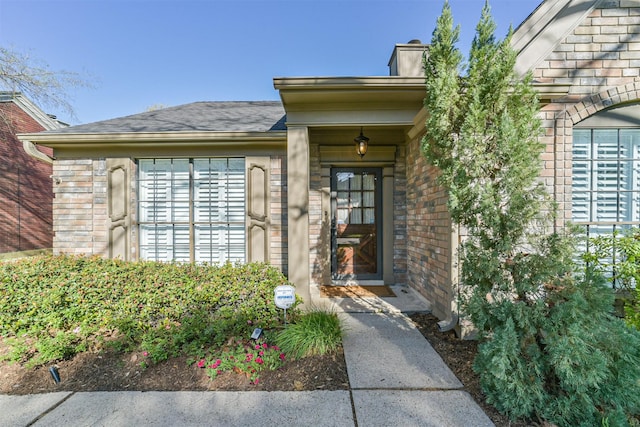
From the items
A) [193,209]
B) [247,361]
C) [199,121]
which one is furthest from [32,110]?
[247,361]

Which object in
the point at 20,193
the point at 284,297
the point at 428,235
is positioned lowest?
the point at 284,297

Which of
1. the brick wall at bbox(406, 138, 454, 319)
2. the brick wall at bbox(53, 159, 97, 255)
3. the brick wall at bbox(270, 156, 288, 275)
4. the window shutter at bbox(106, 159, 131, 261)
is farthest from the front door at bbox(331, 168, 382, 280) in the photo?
the brick wall at bbox(53, 159, 97, 255)

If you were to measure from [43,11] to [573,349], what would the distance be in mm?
11218

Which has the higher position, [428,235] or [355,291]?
[428,235]

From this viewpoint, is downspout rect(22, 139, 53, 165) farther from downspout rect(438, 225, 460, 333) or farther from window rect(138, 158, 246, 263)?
downspout rect(438, 225, 460, 333)

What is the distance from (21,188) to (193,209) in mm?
9982

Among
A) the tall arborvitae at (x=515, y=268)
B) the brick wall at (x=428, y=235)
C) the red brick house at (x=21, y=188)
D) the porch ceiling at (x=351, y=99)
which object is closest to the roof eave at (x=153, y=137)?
the porch ceiling at (x=351, y=99)

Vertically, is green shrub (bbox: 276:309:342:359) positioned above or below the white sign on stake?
below

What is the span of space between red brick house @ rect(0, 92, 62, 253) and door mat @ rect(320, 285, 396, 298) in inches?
437

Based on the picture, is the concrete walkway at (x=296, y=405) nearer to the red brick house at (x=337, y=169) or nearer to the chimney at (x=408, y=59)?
the red brick house at (x=337, y=169)

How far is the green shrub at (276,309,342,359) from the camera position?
9.36ft

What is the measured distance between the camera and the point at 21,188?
10.4 metres

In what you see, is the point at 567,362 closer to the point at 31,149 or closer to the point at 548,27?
the point at 548,27

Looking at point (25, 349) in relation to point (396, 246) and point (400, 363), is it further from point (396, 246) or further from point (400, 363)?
point (396, 246)
